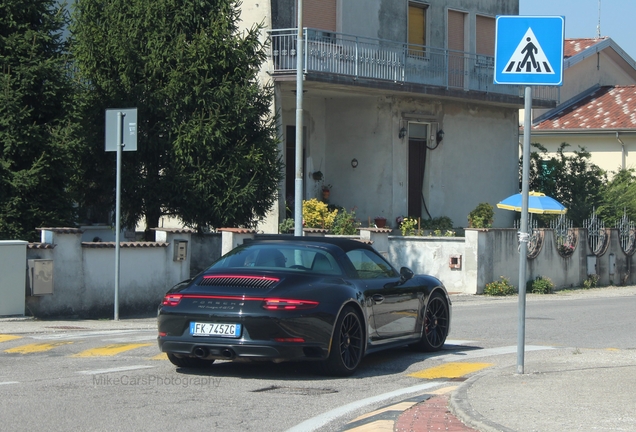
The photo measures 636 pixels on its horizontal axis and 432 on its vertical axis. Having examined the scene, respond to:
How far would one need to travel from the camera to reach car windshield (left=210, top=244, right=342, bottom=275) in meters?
10.1

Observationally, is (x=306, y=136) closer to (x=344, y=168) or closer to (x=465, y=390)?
(x=344, y=168)

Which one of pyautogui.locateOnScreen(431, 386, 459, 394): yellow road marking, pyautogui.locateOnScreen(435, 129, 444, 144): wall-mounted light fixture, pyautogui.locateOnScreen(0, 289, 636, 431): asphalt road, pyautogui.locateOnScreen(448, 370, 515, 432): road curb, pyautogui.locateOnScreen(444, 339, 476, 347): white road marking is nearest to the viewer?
pyautogui.locateOnScreen(448, 370, 515, 432): road curb

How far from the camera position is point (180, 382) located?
9328 millimetres

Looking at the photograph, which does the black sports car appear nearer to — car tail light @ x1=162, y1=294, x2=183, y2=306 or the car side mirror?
car tail light @ x1=162, y1=294, x2=183, y2=306

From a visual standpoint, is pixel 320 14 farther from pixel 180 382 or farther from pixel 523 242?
pixel 180 382

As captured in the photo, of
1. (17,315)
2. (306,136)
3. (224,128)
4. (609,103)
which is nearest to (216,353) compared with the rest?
(17,315)

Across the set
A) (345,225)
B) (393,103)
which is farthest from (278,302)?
(393,103)

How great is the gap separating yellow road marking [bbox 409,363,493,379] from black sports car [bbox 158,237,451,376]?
570mm

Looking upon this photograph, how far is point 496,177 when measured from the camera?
1316 inches

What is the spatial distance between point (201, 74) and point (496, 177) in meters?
15.6

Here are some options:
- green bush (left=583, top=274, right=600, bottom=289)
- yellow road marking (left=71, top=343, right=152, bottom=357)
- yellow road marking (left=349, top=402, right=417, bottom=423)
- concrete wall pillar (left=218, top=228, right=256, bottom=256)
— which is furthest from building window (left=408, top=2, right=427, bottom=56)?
yellow road marking (left=349, top=402, right=417, bottom=423)

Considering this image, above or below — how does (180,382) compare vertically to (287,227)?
below

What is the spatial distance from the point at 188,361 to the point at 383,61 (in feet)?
61.4

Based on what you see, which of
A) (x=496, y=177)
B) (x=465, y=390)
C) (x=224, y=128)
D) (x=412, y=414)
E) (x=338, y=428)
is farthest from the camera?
(x=496, y=177)
